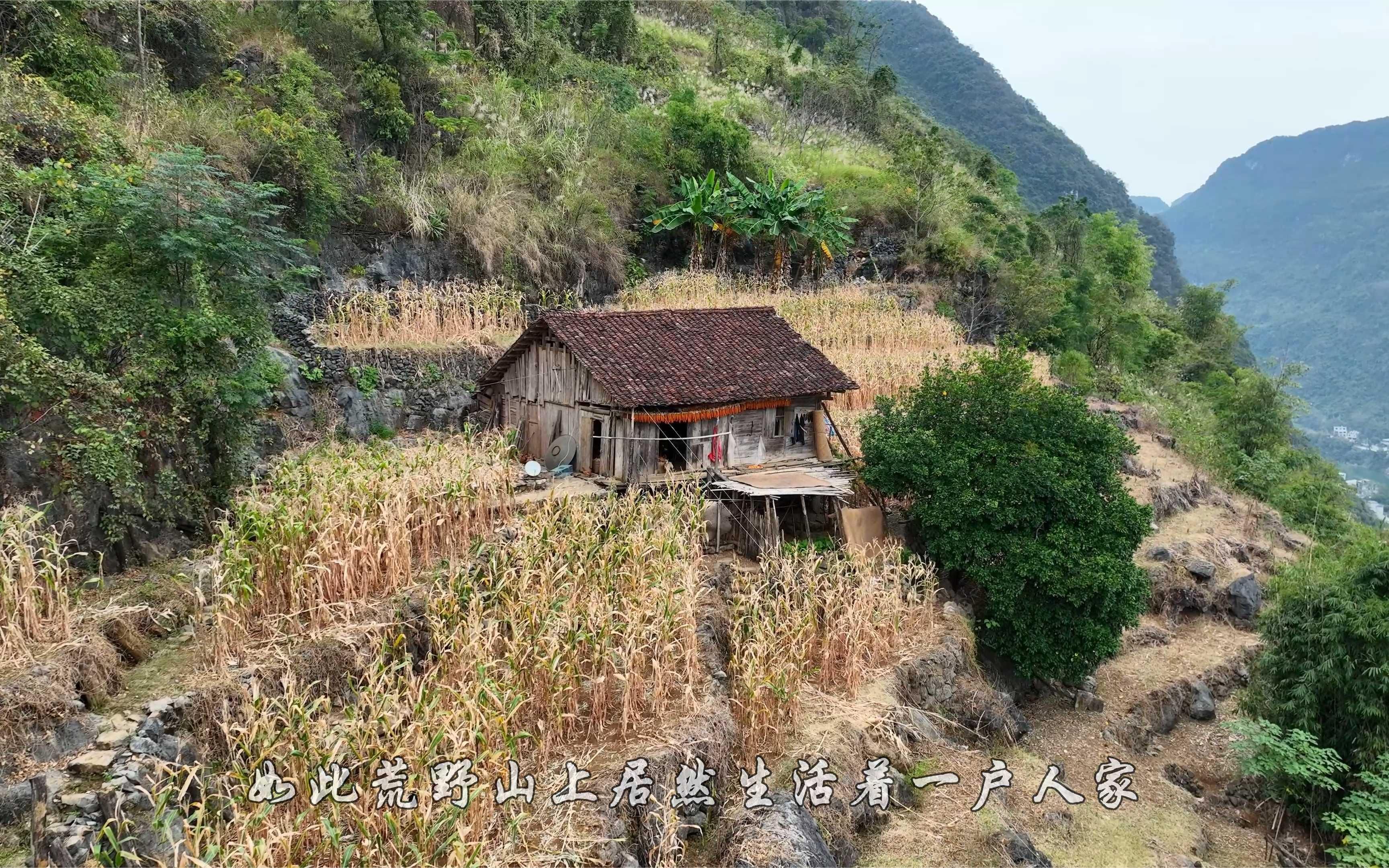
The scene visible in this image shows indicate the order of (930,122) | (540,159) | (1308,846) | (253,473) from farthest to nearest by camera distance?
(930,122)
(540,159)
(1308,846)
(253,473)

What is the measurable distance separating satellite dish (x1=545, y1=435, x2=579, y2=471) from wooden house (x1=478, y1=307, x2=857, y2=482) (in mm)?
116

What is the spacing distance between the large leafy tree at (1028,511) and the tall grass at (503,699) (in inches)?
172

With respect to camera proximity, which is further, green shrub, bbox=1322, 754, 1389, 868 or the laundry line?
the laundry line

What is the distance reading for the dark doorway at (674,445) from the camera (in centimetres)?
1327

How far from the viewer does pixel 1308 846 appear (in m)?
10.4

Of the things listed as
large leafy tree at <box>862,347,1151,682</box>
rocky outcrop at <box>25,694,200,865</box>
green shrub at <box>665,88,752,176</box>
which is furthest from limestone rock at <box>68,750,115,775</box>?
green shrub at <box>665,88,752,176</box>

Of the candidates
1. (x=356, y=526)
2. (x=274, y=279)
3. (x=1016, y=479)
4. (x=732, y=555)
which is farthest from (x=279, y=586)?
(x=1016, y=479)

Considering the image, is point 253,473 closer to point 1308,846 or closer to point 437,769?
point 437,769

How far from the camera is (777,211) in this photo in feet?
81.8

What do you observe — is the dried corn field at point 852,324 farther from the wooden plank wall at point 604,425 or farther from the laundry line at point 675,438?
the laundry line at point 675,438

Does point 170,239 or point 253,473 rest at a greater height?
point 170,239

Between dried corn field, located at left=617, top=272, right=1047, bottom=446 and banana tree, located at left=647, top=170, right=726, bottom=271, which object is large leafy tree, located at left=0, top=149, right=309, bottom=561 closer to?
dried corn field, located at left=617, top=272, right=1047, bottom=446

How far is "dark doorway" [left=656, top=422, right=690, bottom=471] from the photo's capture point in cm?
1327

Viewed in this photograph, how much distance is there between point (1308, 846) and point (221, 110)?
22.8 m
